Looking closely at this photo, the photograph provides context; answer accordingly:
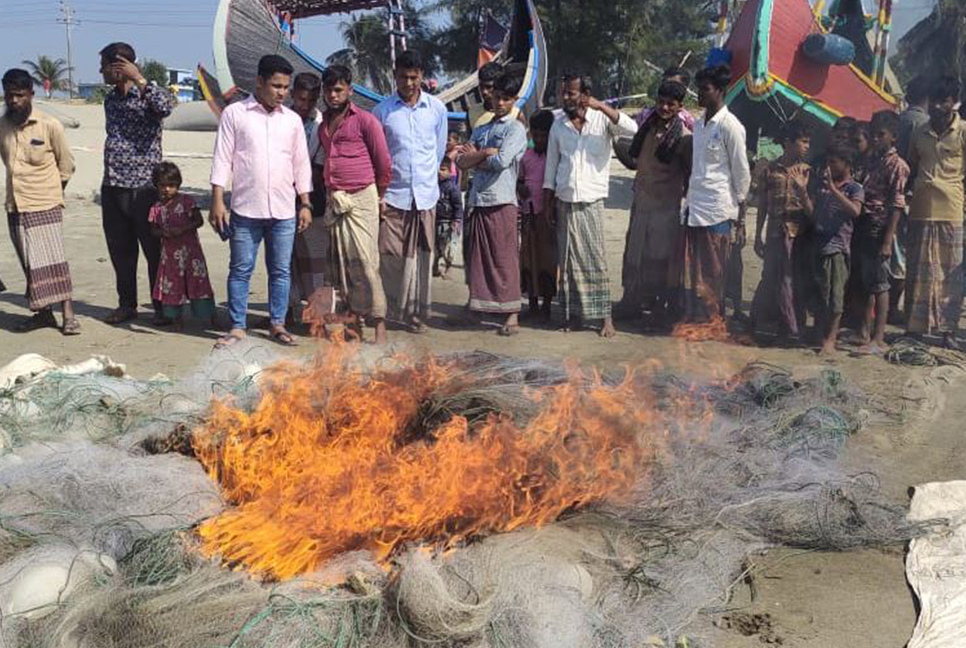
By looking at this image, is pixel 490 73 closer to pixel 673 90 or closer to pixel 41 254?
pixel 673 90

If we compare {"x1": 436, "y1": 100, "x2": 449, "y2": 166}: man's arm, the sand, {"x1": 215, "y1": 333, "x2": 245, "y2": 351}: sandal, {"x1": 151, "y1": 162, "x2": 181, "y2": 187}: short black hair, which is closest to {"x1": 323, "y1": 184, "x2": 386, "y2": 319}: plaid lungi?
the sand

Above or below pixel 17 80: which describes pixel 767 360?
below

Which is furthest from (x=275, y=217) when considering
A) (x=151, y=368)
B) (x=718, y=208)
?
(x=718, y=208)

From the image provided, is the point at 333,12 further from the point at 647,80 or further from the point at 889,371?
the point at 647,80

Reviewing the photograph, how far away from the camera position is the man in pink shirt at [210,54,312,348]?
5.73 meters

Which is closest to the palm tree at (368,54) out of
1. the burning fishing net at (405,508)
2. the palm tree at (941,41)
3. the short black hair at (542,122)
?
the palm tree at (941,41)

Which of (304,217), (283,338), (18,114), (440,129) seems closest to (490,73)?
(440,129)

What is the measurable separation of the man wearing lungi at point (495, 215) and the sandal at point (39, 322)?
319cm

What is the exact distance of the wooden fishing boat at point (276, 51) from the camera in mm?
12750

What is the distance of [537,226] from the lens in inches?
275

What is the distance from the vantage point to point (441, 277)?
8883mm

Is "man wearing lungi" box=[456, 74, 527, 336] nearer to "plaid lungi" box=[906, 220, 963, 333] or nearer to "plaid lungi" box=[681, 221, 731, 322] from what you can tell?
"plaid lungi" box=[681, 221, 731, 322]

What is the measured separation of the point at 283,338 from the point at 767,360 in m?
3.43

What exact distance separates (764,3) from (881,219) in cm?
597
